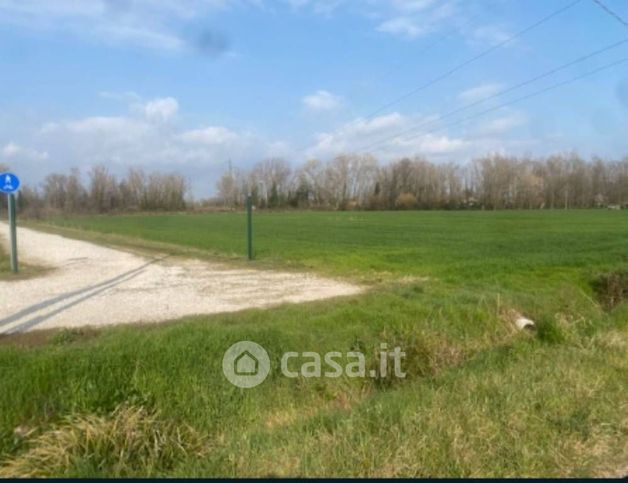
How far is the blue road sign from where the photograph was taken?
46.7ft

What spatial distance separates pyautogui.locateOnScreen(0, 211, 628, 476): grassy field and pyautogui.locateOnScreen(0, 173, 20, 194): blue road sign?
9.15 meters

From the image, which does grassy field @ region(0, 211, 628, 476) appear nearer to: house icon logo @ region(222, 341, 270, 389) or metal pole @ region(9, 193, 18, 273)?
house icon logo @ region(222, 341, 270, 389)

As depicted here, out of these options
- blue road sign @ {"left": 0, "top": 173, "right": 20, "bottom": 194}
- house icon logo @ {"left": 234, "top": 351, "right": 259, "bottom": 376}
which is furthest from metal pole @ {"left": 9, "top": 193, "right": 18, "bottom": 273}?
house icon logo @ {"left": 234, "top": 351, "right": 259, "bottom": 376}

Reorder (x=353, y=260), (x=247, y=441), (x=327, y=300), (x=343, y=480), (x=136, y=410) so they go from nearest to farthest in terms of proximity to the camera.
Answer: (x=343, y=480) < (x=247, y=441) < (x=136, y=410) < (x=327, y=300) < (x=353, y=260)

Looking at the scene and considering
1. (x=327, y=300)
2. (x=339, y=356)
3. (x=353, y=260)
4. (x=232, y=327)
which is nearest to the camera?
(x=339, y=356)

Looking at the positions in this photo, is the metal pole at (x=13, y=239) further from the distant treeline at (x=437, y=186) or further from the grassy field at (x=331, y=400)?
the distant treeline at (x=437, y=186)

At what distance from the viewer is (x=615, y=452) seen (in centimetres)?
383

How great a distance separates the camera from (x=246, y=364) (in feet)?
20.7

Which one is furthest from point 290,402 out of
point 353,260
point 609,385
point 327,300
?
point 353,260

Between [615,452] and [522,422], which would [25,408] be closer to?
[522,422]

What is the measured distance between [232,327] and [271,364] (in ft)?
3.89

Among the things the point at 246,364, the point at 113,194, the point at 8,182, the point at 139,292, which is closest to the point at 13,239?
the point at 8,182

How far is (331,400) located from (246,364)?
1.26 meters

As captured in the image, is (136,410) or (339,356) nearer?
(136,410)
